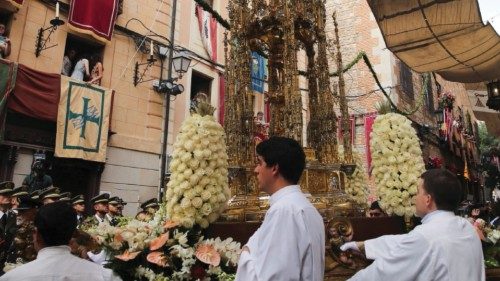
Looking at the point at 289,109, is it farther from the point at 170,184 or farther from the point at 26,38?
the point at 26,38

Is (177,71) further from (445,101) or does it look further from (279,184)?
(445,101)

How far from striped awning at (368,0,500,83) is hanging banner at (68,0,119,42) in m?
8.18

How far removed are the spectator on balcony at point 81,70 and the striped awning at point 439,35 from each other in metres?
8.20

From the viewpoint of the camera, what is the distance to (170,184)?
11.4 feet

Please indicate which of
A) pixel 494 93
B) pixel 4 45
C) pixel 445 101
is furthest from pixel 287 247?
pixel 445 101

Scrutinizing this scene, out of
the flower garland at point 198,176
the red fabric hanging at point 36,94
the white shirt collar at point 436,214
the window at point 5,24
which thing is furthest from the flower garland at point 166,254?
the window at point 5,24

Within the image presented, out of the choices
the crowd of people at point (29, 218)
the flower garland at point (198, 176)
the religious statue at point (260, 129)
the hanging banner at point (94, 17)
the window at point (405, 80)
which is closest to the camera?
the crowd of people at point (29, 218)

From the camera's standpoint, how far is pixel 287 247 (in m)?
1.71

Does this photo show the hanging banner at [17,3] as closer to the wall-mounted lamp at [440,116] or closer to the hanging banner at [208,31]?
the hanging banner at [208,31]

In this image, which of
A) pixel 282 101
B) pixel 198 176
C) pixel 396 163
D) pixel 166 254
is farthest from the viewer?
pixel 282 101

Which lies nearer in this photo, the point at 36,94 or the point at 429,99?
the point at 36,94

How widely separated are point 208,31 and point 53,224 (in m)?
12.7

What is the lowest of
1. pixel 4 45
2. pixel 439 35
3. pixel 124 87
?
pixel 439 35

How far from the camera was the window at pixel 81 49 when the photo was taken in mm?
10969
